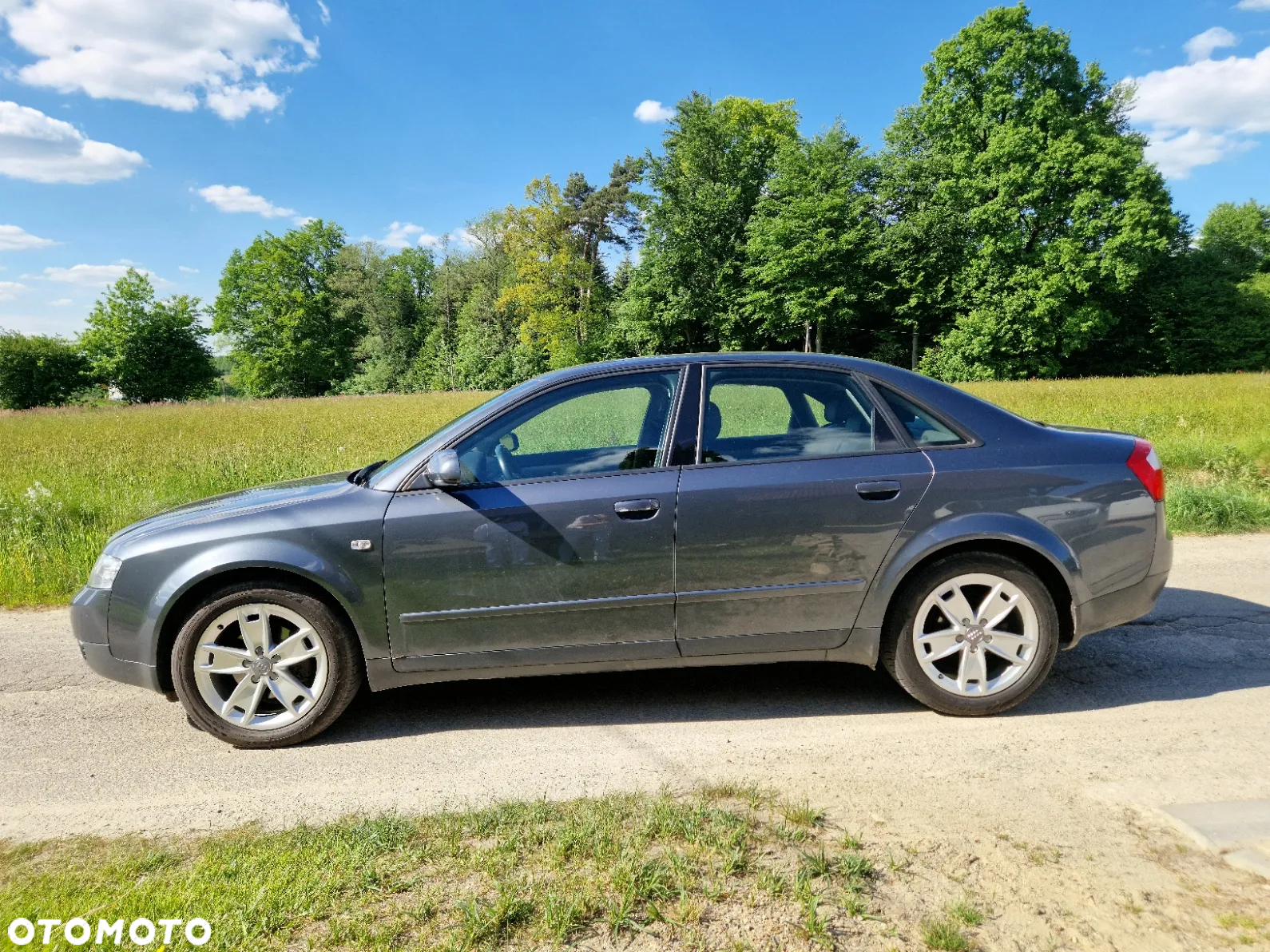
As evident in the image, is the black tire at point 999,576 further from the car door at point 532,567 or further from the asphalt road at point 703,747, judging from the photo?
the car door at point 532,567

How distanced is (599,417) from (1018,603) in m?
2.21

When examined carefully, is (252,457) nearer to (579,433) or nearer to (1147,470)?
(579,433)

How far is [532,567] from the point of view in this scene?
344cm

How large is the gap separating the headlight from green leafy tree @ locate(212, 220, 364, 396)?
6570cm

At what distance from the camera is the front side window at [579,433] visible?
11.9 feet

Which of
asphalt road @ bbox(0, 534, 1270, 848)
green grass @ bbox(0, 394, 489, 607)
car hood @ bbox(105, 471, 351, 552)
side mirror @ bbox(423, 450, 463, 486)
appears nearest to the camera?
asphalt road @ bbox(0, 534, 1270, 848)

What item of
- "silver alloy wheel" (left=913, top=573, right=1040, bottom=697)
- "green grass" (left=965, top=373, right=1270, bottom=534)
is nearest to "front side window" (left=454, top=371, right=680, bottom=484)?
"silver alloy wheel" (left=913, top=573, right=1040, bottom=697)

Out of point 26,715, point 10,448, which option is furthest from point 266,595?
point 10,448

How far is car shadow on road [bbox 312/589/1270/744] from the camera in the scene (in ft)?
12.2

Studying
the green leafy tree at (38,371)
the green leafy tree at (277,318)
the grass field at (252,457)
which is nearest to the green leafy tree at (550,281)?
the green leafy tree at (277,318)

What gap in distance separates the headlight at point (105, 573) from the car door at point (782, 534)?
2.62 metres

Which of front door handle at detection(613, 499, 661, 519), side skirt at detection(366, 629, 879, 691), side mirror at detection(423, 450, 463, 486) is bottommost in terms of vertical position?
side skirt at detection(366, 629, 879, 691)

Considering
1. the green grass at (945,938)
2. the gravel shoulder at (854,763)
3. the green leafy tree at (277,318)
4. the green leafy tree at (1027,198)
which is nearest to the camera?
the green grass at (945,938)

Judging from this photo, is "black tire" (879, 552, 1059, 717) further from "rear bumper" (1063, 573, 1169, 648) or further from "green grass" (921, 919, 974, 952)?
"green grass" (921, 919, 974, 952)
